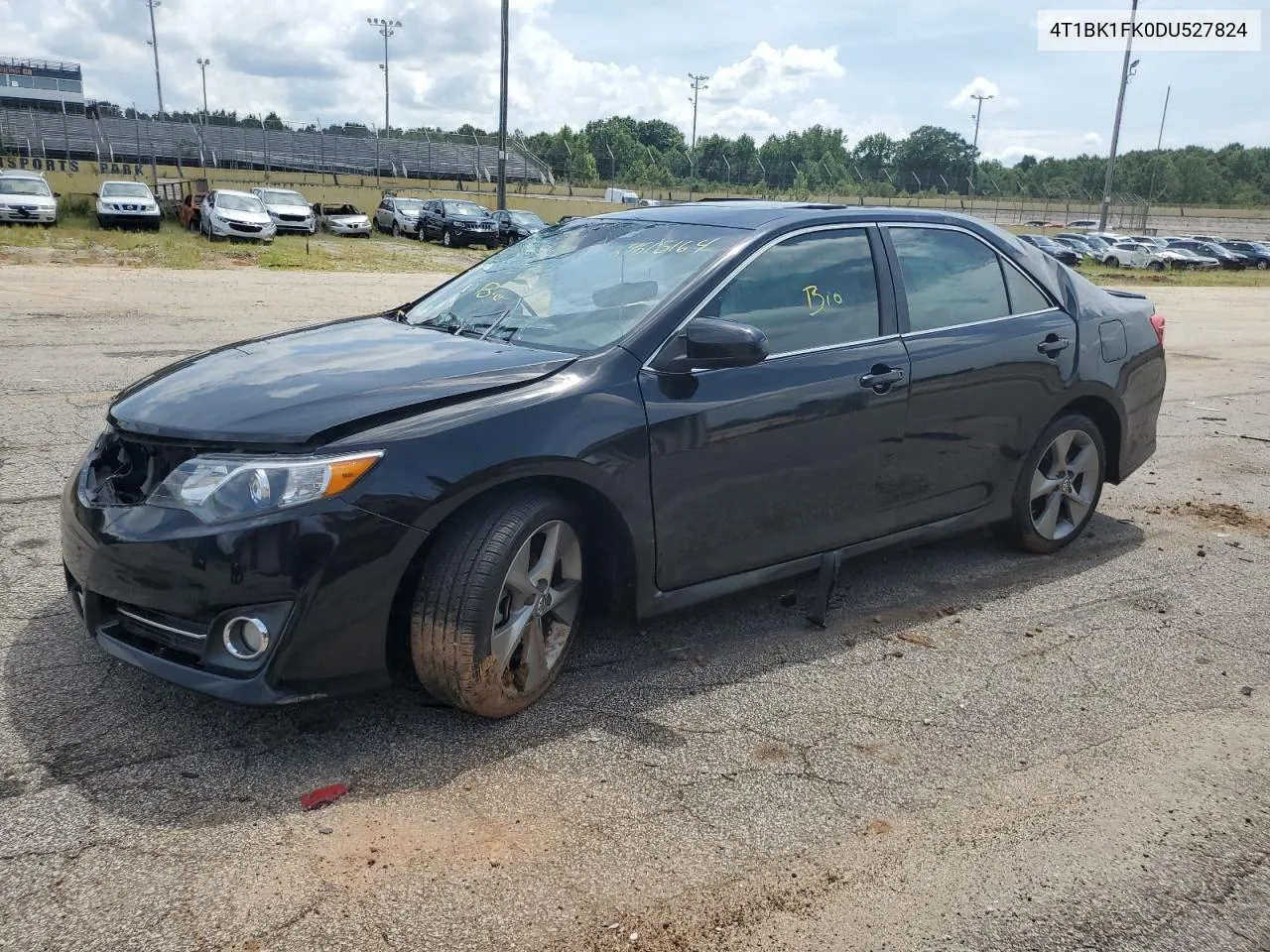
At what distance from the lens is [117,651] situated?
10.2 ft

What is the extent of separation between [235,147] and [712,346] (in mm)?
61698

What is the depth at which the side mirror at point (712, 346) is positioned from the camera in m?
3.54

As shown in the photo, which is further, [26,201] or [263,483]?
[26,201]

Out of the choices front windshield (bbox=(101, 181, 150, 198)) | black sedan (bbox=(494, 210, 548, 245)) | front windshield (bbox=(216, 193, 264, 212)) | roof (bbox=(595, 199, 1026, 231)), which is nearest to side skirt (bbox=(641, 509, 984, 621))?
roof (bbox=(595, 199, 1026, 231))

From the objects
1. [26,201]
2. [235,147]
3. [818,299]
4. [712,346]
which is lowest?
[26,201]

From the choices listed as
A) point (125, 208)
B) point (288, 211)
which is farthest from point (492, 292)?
point (288, 211)

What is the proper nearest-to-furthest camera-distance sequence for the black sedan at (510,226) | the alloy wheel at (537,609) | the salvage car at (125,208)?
the alloy wheel at (537,609)
the salvage car at (125,208)
the black sedan at (510,226)

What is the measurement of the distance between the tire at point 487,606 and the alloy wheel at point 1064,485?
2.70 meters

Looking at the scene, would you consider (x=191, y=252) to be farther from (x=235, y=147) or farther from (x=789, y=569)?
(x=235, y=147)

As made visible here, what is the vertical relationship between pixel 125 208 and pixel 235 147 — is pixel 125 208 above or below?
below

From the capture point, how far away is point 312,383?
3.33 m

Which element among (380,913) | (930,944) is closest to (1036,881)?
(930,944)

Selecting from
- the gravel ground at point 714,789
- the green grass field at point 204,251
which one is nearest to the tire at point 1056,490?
the gravel ground at point 714,789

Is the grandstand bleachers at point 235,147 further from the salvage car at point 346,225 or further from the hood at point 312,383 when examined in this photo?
the hood at point 312,383
